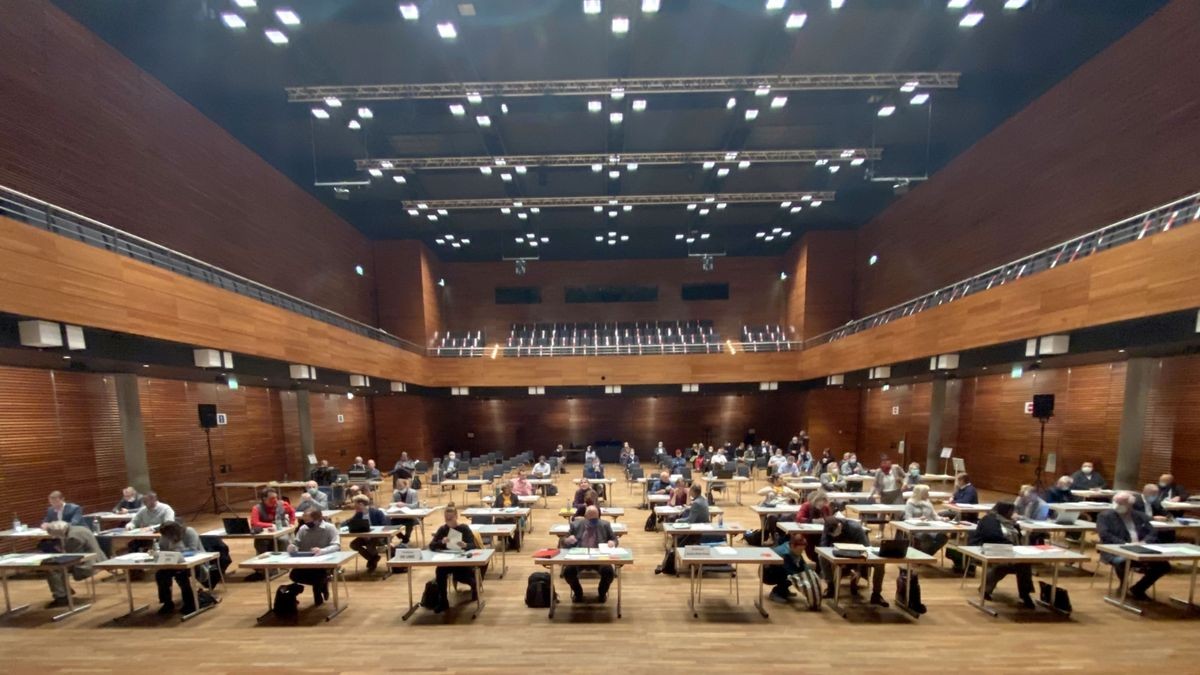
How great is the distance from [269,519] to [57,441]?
5602 millimetres

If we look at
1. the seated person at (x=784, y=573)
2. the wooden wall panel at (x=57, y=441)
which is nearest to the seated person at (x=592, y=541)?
the seated person at (x=784, y=573)

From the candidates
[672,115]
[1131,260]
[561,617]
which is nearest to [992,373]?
[1131,260]

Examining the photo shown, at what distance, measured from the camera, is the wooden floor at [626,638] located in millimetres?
4801

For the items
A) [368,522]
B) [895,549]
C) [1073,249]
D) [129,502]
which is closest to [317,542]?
[368,522]

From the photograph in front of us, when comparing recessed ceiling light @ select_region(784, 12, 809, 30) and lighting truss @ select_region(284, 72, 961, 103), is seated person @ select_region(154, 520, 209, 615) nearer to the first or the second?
lighting truss @ select_region(284, 72, 961, 103)

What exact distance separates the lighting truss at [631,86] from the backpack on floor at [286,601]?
33.4 feet

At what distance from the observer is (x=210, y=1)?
8594mm

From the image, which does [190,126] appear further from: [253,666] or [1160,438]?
[1160,438]

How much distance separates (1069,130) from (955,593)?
1100 cm

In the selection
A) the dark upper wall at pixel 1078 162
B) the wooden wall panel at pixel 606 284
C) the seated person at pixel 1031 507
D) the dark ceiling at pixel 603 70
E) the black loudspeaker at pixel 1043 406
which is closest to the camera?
the seated person at pixel 1031 507

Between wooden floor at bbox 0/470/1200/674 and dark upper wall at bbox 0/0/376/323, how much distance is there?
24.3 ft

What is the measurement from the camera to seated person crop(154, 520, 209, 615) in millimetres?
6039

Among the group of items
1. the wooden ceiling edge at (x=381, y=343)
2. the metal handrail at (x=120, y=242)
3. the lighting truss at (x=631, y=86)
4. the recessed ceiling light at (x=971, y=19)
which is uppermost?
the lighting truss at (x=631, y=86)

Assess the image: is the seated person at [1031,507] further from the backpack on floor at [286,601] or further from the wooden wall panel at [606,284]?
the wooden wall panel at [606,284]
